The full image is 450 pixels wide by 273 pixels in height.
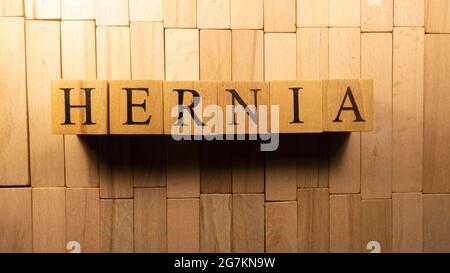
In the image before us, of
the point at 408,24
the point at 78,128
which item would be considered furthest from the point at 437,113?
the point at 78,128

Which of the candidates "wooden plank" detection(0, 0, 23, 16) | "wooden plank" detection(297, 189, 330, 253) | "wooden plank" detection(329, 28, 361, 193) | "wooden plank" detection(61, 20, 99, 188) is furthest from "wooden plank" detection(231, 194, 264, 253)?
"wooden plank" detection(0, 0, 23, 16)

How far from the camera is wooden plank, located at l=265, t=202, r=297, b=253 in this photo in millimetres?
979

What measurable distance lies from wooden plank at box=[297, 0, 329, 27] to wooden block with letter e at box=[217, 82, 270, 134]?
274 mm

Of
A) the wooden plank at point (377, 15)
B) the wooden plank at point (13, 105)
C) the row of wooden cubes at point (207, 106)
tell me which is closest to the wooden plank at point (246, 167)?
the row of wooden cubes at point (207, 106)

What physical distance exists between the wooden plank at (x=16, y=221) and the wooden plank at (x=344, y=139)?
35.9 inches

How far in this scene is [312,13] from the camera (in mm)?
967

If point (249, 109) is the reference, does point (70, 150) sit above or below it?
below

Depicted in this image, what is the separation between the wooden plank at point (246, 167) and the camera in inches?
38.2

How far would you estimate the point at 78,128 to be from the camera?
2.71 feet

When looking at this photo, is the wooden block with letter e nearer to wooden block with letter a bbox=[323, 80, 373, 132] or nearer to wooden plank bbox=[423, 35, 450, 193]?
wooden block with letter a bbox=[323, 80, 373, 132]

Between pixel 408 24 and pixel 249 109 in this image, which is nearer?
pixel 249 109

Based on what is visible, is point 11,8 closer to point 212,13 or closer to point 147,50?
point 147,50
